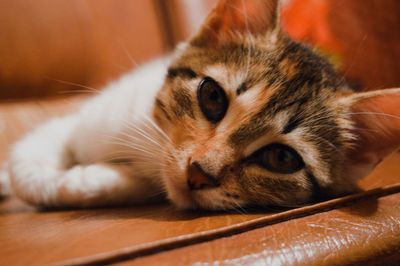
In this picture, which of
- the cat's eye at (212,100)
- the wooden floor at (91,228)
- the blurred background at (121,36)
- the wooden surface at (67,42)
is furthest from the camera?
the wooden surface at (67,42)

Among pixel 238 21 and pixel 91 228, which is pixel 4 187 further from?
pixel 238 21

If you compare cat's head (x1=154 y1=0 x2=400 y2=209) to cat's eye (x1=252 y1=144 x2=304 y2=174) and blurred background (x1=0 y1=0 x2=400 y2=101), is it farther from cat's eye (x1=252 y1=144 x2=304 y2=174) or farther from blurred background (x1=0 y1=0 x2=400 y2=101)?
blurred background (x1=0 y1=0 x2=400 y2=101)

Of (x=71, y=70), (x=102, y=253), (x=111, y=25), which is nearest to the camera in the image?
(x=102, y=253)

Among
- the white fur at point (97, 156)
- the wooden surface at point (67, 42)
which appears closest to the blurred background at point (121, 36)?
the wooden surface at point (67, 42)

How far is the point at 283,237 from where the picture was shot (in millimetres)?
544

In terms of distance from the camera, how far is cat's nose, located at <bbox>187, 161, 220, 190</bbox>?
0.68 meters

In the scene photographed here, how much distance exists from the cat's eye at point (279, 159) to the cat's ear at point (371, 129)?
0.63ft

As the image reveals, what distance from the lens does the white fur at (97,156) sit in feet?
2.78

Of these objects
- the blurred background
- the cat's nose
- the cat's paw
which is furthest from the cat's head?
the cat's paw

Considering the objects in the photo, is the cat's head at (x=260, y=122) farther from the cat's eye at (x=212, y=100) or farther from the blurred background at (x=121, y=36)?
the blurred background at (x=121, y=36)

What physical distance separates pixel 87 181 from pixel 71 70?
106 centimetres

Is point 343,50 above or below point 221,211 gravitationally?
above

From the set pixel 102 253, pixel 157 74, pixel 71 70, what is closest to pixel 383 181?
pixel 102 253

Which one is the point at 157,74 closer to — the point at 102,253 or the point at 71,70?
the point at 71,70
